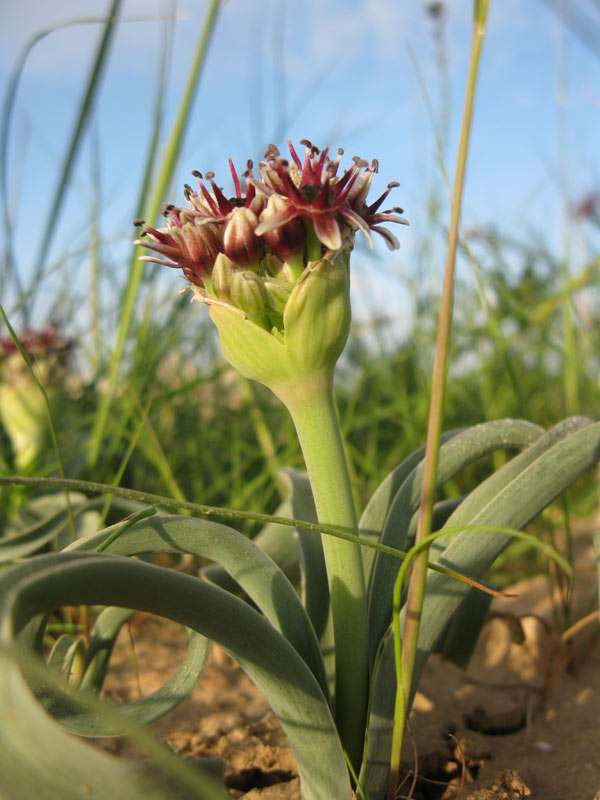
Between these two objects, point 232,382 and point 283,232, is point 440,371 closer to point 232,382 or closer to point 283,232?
point 283,232

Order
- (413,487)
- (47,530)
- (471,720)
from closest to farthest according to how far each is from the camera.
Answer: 1. (413,487)
2. (471,720)
3. (47,530)

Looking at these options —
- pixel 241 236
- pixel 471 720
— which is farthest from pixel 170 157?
pixel 471 720

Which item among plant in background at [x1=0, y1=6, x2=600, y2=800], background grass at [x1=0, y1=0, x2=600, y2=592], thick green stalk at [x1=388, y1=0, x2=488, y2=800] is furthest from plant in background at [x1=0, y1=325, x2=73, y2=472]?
thick green stalk at [x1=388, y1=0, x2=488, y2=800]

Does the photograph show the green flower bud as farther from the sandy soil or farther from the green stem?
the sandy soil

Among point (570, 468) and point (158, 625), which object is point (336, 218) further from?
point (158, 625)

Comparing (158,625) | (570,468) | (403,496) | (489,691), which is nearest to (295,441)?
(158,625)
